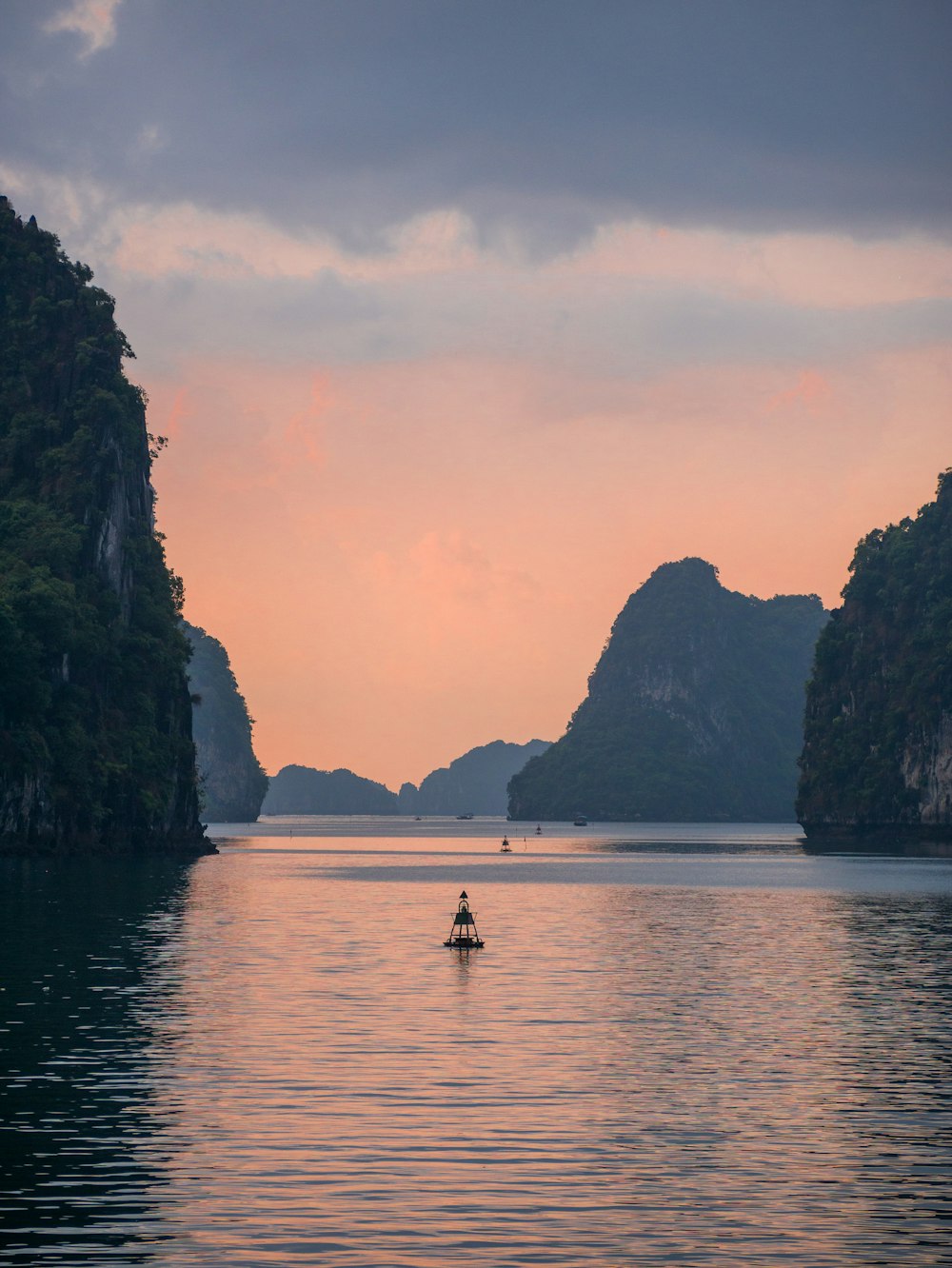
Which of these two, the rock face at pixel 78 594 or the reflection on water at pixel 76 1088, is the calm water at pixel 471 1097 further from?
the rock face at pixel 78 594

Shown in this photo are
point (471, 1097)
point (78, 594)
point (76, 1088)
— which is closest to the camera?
point (471, 1097)

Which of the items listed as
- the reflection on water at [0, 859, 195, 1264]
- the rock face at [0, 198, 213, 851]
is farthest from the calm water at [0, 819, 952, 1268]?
the rock face at [0, 198, 213, 851]

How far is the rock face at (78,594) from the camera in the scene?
469 feet

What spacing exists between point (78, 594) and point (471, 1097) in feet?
431

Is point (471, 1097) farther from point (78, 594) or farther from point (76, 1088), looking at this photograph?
point (78, 594)

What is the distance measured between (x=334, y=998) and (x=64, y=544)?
11535 cm

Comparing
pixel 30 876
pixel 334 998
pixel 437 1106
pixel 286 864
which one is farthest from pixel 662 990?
pixel 286 864

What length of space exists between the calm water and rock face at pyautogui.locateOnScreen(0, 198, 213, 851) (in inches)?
2755

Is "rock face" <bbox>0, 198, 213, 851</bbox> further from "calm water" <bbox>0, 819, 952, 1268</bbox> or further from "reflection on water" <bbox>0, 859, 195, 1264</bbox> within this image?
"calm water" <bbox>0, 819, 952, 1268</bbox>

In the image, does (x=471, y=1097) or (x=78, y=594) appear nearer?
(x=471, y=1097)

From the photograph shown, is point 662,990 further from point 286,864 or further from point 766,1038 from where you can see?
point 286,864

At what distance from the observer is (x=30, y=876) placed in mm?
113312

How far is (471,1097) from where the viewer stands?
33.0m

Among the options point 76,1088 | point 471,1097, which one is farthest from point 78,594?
point 471,1097
